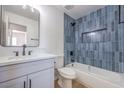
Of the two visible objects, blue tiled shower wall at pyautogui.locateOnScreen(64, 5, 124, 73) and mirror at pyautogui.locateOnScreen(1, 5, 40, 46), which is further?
blue tiled shower wall at pyautogui.locateOnScreen(64, 5, 124, 73)

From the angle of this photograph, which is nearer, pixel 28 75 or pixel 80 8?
pixel 28 75

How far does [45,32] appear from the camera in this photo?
2.14 metres

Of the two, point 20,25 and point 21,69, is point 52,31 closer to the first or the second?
point 20,25

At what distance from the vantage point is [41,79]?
1.31m

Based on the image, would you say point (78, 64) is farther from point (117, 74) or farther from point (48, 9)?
point (48, 9)

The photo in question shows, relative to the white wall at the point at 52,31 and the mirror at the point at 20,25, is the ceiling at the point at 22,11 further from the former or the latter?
the white wall at the point at 52,31

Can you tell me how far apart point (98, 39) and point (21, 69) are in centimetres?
214

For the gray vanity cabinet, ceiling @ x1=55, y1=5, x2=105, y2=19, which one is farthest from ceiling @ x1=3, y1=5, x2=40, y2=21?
the gray vanity cabinet

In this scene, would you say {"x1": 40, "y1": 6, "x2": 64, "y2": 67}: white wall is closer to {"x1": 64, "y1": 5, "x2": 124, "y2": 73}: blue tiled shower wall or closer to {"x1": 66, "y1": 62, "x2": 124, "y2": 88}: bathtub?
{"x1": 64, "y1": 5, "x2": 124, "y2": 73}: blue tiled shower wall

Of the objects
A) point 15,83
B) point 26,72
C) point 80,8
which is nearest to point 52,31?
point 80,8

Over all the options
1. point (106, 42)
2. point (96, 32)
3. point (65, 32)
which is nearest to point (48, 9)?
point (65, 32)

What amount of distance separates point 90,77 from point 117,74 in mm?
624

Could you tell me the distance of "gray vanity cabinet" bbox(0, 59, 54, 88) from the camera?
918 mm

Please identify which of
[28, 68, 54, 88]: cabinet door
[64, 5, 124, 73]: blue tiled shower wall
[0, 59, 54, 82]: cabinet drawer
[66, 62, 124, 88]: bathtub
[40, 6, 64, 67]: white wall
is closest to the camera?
[0, 59, 54, 82]: cabinet drawer
